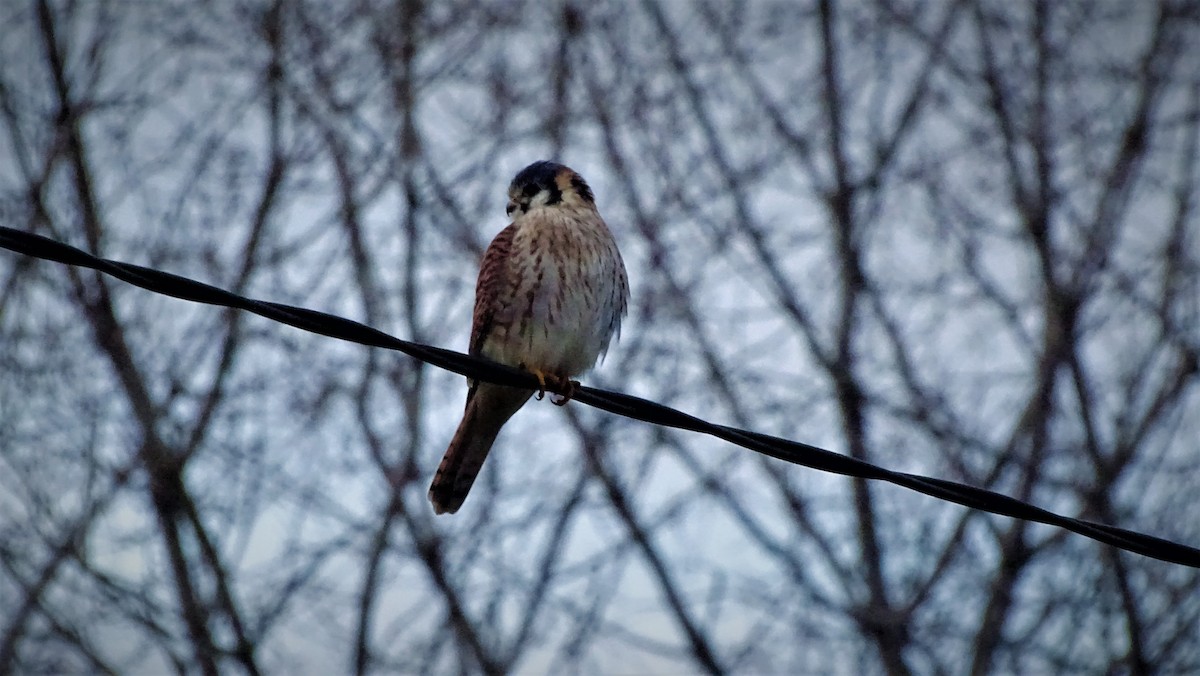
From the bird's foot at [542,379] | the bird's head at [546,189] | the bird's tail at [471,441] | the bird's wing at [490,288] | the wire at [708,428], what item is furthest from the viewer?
the bird's head at [546,189]

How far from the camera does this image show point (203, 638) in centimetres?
773

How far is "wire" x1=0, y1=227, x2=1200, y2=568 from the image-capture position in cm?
315

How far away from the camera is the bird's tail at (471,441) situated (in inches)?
201

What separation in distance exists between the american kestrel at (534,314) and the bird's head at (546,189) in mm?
135

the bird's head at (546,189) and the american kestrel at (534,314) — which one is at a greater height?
the bird's head at (546,189)

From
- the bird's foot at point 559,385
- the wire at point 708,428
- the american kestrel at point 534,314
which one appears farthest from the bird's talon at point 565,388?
the wire at point 708,428

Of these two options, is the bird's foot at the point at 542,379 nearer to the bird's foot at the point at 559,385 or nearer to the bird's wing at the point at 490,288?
the bird's foot at the point at 559,385

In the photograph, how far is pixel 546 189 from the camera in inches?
220

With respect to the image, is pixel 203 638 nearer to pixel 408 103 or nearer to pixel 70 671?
pixel 70 671

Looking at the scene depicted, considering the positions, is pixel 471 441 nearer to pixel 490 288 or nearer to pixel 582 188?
pixel 490 288

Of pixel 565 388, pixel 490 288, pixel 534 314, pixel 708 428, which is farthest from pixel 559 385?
pixel 708 428

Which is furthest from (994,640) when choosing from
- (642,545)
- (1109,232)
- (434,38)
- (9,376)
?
(9,376)

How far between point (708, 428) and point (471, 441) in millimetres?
1870

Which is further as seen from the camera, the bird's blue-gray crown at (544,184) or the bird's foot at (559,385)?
the bird's blue-gray crown at (544,184)
